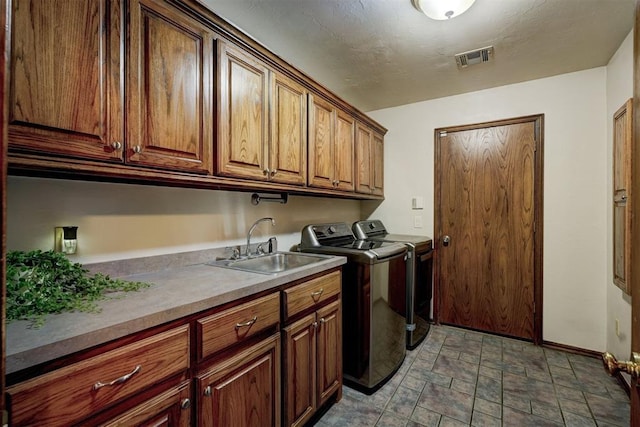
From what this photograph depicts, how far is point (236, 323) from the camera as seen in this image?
3.86 ft

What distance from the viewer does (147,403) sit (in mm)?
897

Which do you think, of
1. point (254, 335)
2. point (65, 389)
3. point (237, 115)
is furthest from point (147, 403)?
point (237, 115)

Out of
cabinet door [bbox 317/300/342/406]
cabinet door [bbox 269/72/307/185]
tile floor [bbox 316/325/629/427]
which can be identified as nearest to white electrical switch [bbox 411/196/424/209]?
tile floor [bbox 316/325/629/427]

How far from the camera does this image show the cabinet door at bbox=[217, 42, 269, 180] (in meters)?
1.47

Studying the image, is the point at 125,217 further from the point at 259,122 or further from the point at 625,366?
the point at 625,366

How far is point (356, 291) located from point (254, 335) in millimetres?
896

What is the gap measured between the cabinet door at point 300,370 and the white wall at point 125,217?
785 mm

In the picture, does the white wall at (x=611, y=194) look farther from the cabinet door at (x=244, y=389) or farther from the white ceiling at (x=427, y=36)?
the cabinet door at (x=244, y=389)

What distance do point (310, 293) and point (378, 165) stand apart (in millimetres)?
2060

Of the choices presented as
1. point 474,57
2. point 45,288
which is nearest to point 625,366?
point 45,288

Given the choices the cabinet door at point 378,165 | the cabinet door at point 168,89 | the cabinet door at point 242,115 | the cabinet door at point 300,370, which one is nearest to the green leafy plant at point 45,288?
the cabinet door at point 168,89

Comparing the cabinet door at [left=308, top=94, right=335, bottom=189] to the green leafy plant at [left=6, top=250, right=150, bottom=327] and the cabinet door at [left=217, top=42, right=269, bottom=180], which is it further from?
the green leafy plant at [left=6, top=250, right=150, bottom=327]

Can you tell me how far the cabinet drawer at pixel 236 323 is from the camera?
106cm

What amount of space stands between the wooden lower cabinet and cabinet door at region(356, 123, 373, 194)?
1.35m
